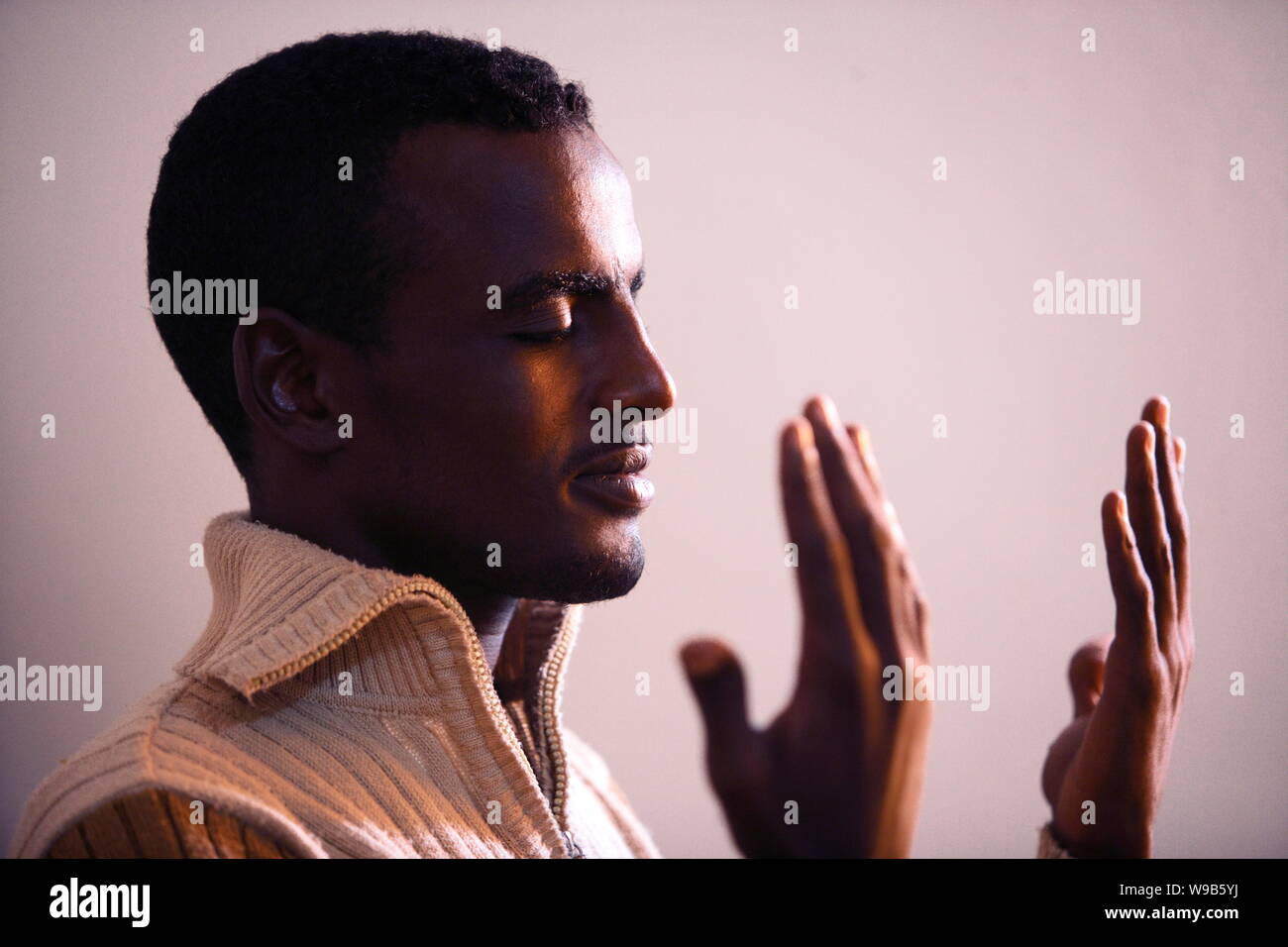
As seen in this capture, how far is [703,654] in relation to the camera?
22.8 inches

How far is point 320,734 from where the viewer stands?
0.97 meters

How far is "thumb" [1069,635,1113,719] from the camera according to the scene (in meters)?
1.20

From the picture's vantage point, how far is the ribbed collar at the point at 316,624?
0.93 metres

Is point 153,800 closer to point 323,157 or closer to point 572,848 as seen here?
point 572,848

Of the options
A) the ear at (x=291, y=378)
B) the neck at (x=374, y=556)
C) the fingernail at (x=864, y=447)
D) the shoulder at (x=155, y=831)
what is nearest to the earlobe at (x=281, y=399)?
the ear at (x=291, y=378)

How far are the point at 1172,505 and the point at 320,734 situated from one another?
32.8 inches

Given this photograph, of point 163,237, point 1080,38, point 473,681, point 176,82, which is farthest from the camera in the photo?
point 1080,38

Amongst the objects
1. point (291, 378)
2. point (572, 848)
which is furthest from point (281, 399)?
point (572, 848)

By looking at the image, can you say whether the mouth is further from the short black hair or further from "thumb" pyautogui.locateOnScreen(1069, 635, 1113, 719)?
"thumb" pyautogui.locateOnScreen(1069, 635, 1113, 719)

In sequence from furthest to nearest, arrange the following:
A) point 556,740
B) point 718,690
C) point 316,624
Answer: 1. point 556,740
2. point 316,624
3. point 718,690
